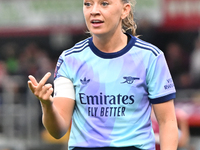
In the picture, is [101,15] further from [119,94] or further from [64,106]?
[64,106]

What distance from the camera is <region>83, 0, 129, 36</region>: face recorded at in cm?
331

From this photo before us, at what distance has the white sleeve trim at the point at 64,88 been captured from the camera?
134 inches

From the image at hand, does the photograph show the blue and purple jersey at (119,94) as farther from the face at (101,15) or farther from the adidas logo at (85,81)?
the face at (101,15)

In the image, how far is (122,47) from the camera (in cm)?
346

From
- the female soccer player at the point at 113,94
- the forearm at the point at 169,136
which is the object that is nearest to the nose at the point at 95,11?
the female soccer player at the point at 113,94

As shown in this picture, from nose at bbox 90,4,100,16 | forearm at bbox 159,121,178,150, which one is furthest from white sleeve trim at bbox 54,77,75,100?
forearm at bbox 159,121,178,150

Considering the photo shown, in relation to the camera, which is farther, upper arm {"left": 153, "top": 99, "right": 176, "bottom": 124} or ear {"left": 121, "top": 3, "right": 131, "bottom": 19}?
ear {"left": 121, "top": 3, "right": 131, "bottom": 19}

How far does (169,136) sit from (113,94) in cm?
45

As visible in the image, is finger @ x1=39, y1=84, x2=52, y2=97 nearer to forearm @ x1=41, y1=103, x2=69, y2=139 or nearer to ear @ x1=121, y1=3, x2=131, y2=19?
forearm @ x1=41, y1=103, x2=69, y2=139

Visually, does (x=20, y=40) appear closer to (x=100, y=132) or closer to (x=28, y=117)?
(x=28, y=117)

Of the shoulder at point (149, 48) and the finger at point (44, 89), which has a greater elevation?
the shoulder at point (149, 48)

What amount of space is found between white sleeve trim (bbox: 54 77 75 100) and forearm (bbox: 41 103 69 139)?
0.17 metres

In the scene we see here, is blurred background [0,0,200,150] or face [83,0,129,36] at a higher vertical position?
face [83,0,129,36]

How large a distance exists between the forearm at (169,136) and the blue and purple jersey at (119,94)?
96 mm
